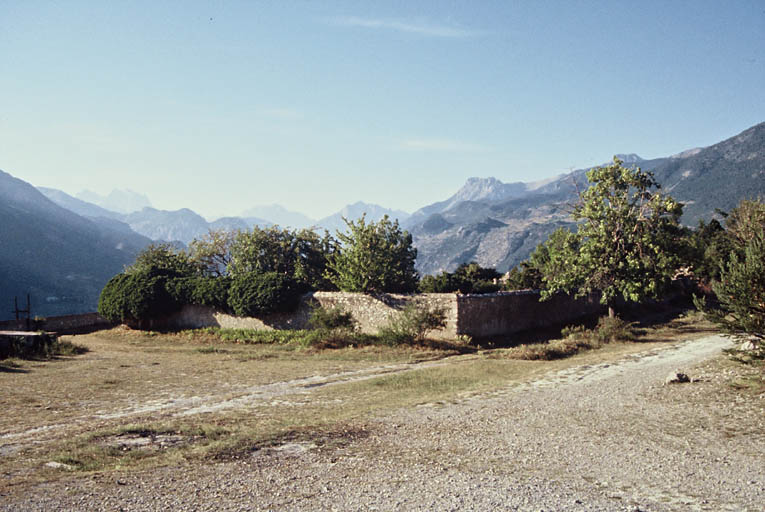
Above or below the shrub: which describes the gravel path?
above

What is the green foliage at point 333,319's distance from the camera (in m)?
27.0

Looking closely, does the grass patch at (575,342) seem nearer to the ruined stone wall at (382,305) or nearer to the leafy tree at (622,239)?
the leafy tree at (622,239)

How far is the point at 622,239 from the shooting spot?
26.8 meters

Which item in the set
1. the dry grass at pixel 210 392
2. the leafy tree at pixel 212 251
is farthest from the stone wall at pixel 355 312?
the leafy tree at pixel 212 251

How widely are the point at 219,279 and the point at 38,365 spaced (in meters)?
14.7

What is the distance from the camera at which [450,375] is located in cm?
1711

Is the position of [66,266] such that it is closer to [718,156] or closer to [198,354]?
[198,354]

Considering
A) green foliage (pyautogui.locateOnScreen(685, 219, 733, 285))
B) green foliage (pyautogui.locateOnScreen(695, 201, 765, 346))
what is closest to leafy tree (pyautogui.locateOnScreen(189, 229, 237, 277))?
green foliage (pyautogui.locateOnScreen(685, 219, 733, 285))

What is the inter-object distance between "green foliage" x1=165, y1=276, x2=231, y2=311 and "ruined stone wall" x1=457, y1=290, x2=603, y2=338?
16.3 m

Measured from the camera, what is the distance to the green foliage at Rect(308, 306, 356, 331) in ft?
88.6

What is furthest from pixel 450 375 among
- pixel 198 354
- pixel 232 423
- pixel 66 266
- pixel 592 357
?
pixel 66 266

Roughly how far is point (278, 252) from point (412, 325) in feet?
88.2

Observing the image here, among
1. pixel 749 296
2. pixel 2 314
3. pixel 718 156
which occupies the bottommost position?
pixel 2 314

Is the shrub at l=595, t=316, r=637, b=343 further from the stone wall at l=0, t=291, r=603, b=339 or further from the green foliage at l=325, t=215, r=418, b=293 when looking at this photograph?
the green foliage at l=325, t=215, r=418, b=293
